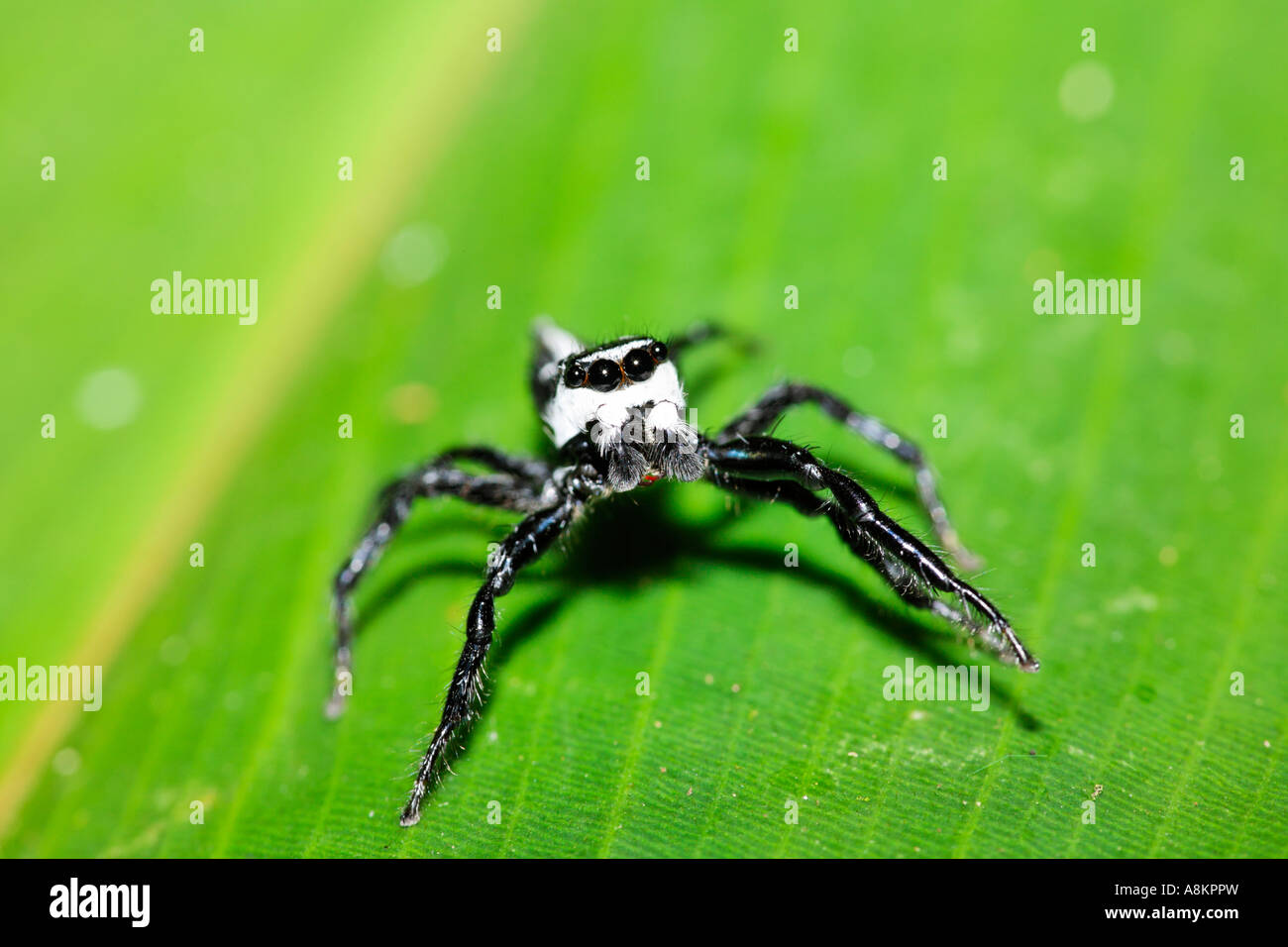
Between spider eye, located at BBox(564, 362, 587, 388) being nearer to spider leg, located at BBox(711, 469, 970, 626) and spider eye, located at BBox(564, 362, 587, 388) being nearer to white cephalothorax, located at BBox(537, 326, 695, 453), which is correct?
white cephalothorax, located at BBox(537, 326, 695, 453)

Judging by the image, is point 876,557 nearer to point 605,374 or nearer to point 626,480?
point 626,480

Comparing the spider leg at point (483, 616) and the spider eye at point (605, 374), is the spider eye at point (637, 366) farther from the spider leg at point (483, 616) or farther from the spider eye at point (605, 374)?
the spider leg at point (483, 616)

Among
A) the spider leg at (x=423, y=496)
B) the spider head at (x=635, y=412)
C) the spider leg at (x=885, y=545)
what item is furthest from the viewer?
the spider leg at (x=423, y=496)

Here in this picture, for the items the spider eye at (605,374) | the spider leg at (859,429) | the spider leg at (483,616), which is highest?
the spider eye at (605,374)

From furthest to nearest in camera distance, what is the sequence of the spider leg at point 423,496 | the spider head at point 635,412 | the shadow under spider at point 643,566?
the spider leg at point 423,496, the shadow under spider at point 643,566, the spider head at point 635,412

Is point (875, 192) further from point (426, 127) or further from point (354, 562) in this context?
point (354, 562)

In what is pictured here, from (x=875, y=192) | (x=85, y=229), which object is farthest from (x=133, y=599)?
(x=875, y=192)

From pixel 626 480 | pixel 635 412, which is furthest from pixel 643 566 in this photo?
pixel 635 412

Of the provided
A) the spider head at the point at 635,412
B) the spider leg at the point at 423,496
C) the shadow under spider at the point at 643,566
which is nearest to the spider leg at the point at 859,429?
the shadow under spider at the point at 643,566
